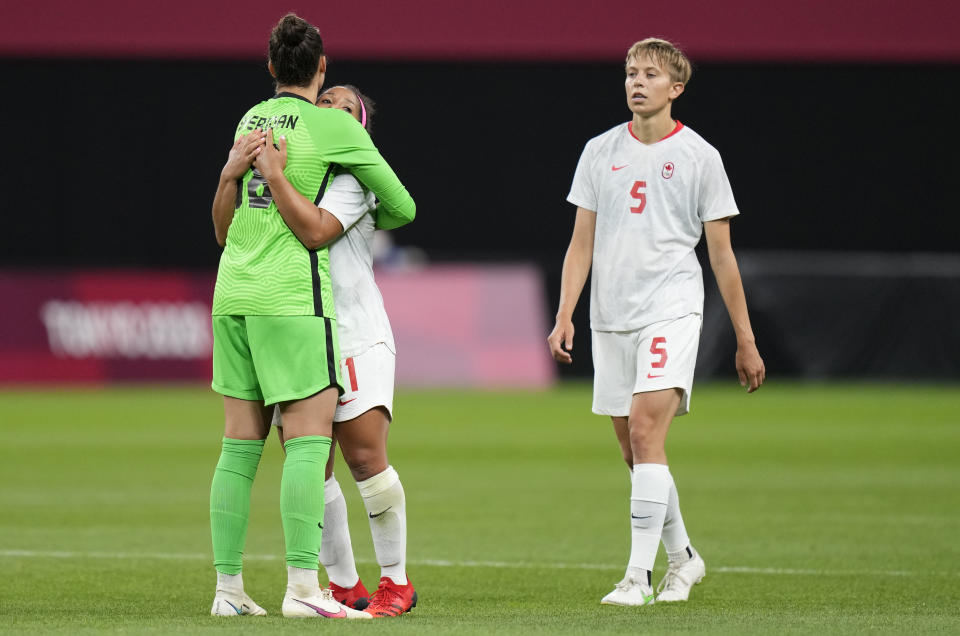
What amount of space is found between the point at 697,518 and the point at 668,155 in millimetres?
3808

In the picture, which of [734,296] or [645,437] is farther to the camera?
[734,296]

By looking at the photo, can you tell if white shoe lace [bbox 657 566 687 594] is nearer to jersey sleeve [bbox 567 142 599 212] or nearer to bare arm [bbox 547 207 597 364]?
bare arm [bbox 547 207 597 364]

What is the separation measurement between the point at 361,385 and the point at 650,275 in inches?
54.1

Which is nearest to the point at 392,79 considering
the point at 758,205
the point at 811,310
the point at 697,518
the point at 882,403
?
the point at 758,205

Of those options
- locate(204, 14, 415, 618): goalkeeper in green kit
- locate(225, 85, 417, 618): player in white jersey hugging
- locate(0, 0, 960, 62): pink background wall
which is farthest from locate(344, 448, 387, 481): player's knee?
locate(0, 0, 960, 62): pink background wall

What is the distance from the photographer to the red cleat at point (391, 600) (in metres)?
6.02

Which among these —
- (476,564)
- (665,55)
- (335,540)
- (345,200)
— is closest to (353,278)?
(345,200)

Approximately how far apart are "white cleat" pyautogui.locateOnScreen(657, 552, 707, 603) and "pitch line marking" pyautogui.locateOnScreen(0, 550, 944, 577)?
0.77 meters

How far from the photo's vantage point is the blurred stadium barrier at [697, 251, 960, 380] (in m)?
23.1

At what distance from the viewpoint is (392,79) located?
31.0 meters

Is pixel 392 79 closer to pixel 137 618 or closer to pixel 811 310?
pixel 811 310

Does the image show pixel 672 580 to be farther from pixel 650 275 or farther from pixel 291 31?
pixel 291 31

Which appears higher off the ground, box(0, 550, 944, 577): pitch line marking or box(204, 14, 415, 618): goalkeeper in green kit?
box(204, 14, 415, 618): goalkeeper in green kit

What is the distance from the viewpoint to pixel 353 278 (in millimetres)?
6000
